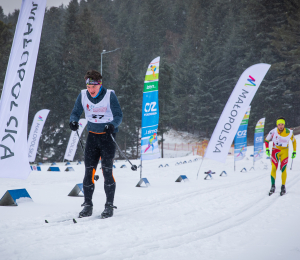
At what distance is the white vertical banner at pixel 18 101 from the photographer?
4918 mm

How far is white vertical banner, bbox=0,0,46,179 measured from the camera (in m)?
4.92

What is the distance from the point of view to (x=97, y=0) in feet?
185

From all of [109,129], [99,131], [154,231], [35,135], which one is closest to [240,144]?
[35,135]

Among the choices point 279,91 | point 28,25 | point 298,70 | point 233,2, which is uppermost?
point 233,2

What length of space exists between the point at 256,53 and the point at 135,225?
40238mm

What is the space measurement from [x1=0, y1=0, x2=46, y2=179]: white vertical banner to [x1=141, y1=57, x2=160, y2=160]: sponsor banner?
437 cm

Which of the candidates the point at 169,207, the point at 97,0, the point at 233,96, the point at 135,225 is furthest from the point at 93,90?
the point at 97,0

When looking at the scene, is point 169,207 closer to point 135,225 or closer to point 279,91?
point 135,225

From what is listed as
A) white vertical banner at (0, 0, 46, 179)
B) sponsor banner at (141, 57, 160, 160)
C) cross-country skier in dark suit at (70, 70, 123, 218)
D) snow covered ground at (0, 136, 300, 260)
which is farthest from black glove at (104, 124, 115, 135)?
sponsor banner at (141, 57, 160, 160)

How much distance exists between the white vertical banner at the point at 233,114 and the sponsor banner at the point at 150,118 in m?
2.12

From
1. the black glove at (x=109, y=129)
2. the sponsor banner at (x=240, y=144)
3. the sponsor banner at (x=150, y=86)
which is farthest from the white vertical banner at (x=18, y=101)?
the sponsor banner at (x=240, y=144)

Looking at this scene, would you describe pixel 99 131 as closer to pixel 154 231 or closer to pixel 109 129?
pixel 109 129

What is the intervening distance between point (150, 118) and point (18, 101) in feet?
15.5

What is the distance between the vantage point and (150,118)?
9.16 m
